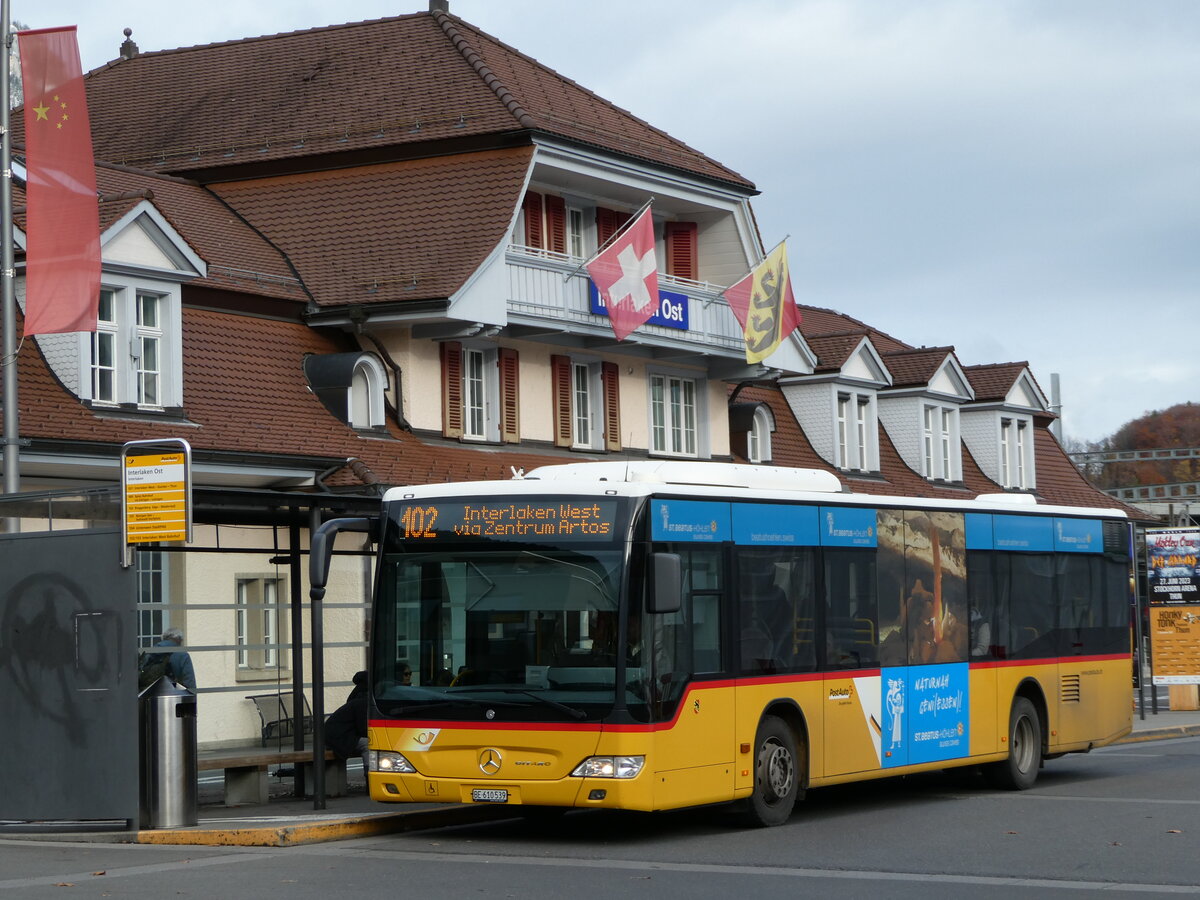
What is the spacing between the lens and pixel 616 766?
14.2m

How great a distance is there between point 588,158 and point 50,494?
680 inches

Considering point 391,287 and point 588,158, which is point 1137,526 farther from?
point 391,287

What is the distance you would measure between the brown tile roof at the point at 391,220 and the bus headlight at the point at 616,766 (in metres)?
14.8

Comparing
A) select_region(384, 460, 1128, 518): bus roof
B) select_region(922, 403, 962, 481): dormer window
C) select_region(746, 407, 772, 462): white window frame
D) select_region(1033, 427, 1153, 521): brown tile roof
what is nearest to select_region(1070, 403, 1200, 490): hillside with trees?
select_region(1033, 427, 1153, 521): brown tile roof

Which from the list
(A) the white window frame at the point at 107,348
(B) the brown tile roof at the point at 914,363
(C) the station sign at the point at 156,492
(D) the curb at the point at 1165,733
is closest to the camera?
(C) the station sign at the point at 156,492

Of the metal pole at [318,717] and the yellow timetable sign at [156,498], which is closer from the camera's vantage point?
the yellow timetable sign at [156,498]

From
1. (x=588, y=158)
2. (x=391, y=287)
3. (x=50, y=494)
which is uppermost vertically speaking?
(x=588, y=158)

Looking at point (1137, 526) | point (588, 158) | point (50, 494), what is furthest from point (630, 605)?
point (1137, 526)

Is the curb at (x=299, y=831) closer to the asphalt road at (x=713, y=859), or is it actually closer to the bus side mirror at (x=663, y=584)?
the asphalt road at (x=713, y=859)

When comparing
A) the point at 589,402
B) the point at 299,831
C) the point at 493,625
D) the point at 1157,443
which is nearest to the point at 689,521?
the point at 493,625

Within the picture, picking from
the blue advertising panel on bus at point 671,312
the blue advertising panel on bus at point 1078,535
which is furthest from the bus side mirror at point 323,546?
the blue advertising panel on bus at point 671,312

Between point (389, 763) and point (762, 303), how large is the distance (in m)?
A: 19.9

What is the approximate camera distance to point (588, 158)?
31594mm

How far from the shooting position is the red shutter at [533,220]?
3191 centimetres
